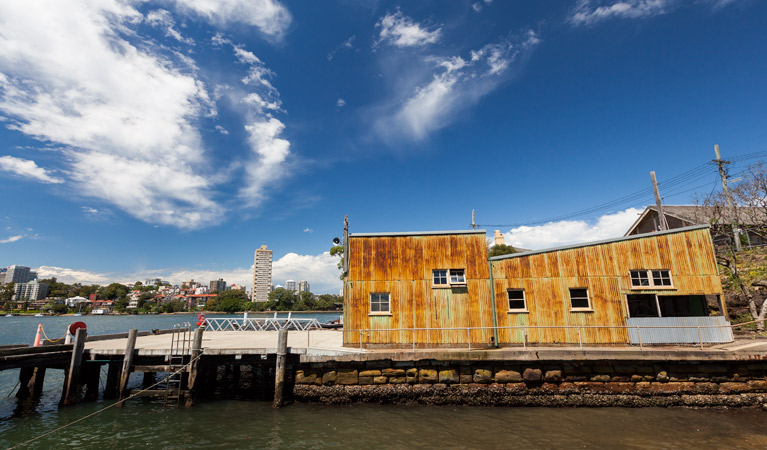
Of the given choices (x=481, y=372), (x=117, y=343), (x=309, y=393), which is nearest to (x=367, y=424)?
(x=309, y=393)

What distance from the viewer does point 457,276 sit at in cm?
1664

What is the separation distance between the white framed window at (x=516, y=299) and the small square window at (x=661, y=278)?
20.0 ft

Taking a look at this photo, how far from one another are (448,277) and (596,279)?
6943 millimetres

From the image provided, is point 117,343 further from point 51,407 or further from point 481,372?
point 481,372

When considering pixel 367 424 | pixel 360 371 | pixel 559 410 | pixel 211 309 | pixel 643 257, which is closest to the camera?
pixel 367 424

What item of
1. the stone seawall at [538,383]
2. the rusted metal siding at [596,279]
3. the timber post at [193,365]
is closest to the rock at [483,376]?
the stone seawall at [538,383]

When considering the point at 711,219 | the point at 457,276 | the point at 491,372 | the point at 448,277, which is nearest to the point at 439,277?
the point at 448,277

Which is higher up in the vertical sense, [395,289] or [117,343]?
[395,289]

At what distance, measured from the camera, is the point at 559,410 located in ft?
A: 43.6

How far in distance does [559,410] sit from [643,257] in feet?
27.6

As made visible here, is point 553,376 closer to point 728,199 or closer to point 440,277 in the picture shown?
point 440,277

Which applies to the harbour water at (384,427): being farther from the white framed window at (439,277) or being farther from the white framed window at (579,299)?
the white framed window at (439,277)

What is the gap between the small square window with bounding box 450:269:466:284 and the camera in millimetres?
16516

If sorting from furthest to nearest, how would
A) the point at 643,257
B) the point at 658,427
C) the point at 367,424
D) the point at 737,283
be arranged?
the point at 737,283, the point at 643,257, the point at 367,424, the point at 658,427
